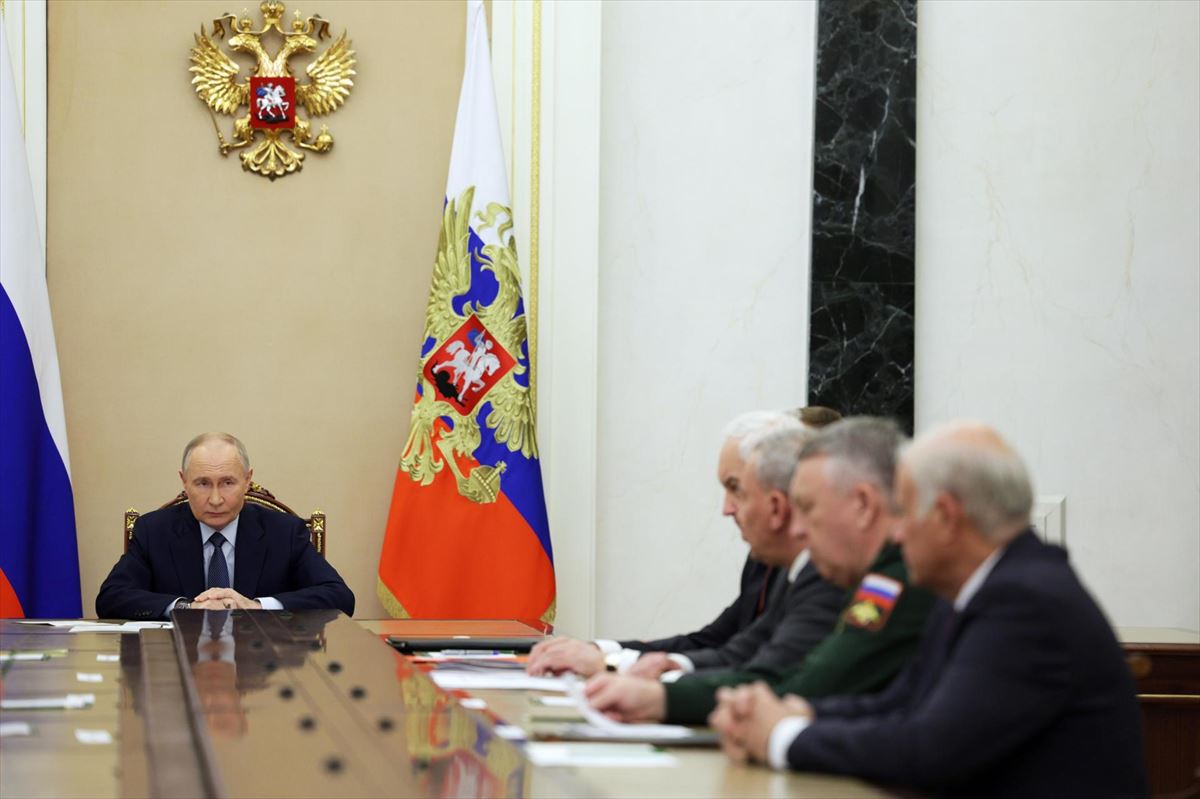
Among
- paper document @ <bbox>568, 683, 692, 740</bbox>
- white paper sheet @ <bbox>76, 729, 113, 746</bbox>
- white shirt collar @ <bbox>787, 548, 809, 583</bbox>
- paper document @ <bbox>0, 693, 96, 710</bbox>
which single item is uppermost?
white shirt collar @ <bbox>787, 548, 809, 583</bbox>

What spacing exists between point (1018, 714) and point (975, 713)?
2.5 inches

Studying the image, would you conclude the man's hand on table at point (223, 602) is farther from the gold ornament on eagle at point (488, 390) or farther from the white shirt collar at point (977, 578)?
the white shirt collar at point (977, 578)

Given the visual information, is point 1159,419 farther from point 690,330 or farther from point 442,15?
point 442,15

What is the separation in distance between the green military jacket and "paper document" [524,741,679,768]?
0.77ft

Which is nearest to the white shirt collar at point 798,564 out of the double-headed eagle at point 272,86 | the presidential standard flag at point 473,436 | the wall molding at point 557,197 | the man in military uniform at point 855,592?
the man in military uniform at point 855,592

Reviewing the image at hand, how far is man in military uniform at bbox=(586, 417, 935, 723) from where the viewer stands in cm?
254

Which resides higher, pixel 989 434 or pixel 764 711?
pixel 989 434

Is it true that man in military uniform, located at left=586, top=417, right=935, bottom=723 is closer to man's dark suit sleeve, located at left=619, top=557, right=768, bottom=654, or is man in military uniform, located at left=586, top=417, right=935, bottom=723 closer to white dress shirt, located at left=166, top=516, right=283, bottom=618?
man's dark suit sleeve, located at left=619, top=557, right=768, bottom=654

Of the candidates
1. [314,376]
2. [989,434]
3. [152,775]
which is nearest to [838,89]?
A: [314,376]

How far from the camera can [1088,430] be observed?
6.48 meters

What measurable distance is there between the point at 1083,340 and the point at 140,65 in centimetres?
414

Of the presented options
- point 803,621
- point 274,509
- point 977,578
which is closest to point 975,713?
point 977,578

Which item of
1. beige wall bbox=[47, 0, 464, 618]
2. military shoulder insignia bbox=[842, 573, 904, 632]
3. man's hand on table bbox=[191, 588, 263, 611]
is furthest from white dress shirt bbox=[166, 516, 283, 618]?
military shoulder insignia bbox=[842, 573, 904, 632]

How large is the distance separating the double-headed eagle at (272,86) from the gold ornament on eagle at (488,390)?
74 centimetres
